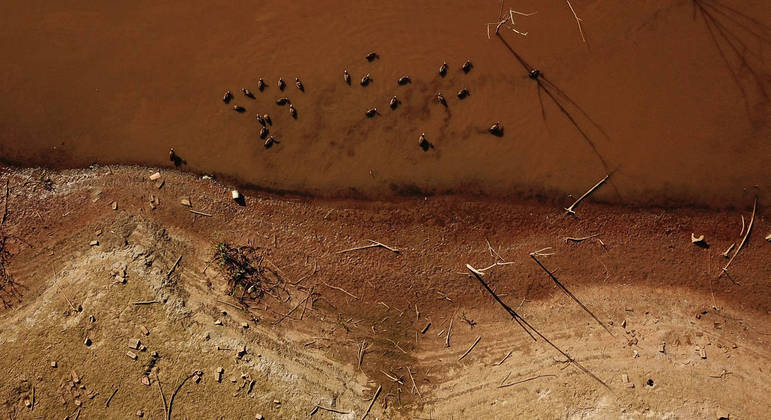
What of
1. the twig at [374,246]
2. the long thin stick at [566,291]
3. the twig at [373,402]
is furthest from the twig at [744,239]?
the twig at [373,402]

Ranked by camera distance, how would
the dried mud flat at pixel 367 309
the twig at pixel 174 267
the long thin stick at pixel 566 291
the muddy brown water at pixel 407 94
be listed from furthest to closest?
the muddy brown water at pixel 407 94
the twig at pixel 174 267
the long thin stick at pixel 566 291
the dried mud flat at pixel 367 309

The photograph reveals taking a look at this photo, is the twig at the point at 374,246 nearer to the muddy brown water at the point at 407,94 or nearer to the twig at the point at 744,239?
the muddy brown water at the point at 407,94

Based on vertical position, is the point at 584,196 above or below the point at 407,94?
below

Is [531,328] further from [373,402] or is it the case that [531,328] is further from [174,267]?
[174,267]

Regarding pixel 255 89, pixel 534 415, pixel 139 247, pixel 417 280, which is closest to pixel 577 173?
pixel 417 280

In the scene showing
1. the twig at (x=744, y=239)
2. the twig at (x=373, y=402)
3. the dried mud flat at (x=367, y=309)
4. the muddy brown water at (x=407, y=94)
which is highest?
the muddy brown water at (x=407, y=94)

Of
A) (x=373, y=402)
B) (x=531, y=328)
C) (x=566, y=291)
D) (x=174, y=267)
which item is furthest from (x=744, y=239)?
(x=174, y=267)

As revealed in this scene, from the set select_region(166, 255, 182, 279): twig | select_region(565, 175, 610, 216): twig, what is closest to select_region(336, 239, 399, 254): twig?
select_region(166, 255, 182, 279): twig
